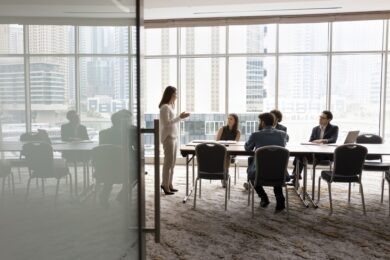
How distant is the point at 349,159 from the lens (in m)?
4.69

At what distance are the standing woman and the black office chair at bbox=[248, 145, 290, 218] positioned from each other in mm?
1505

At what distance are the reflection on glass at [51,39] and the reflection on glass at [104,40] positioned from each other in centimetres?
8

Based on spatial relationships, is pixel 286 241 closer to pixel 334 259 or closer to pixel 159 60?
pixel 334 259

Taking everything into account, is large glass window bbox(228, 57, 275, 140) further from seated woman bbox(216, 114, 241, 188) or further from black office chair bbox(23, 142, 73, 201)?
black office chair bbox(23, 142, 73, 201)

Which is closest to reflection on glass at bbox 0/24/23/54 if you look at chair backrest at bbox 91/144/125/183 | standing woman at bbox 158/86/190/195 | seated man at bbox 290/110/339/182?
chair backrest at bbox 91/144/125/183

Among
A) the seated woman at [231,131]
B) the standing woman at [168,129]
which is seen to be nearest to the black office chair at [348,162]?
the seated woman at [231,131]

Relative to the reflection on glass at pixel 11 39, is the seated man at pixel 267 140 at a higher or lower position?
lower

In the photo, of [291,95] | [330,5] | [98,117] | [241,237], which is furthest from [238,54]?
[98,117]

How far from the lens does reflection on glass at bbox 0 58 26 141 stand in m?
0.89

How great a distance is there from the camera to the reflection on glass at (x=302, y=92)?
28.3 ft

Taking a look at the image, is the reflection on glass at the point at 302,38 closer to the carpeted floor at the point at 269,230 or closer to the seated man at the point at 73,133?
the carpeted floor at the point at 269,230

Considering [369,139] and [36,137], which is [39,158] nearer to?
[36,137]

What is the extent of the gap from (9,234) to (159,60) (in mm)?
8455

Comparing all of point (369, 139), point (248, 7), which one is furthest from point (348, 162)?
point (248, 7)
